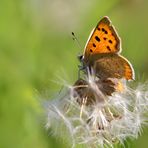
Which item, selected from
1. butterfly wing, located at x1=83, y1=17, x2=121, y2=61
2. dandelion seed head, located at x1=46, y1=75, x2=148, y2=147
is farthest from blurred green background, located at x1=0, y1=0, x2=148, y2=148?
butterfly wing, located at x1=83, y1=17, x2=121, y2=61

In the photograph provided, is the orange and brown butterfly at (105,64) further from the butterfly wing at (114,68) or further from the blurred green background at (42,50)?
the blurred green background at (42,50)

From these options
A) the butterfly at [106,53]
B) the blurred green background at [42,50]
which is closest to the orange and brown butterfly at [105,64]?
the butterfly at [106,53]

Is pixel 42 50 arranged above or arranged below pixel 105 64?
above

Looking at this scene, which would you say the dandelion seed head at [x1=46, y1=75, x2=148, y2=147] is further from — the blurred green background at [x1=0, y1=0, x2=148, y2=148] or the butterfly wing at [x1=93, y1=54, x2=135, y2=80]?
the blurred green background at [x1=0, y1=0, x2=148, y2=148]

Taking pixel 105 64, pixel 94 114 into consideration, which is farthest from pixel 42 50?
pixel 94 114

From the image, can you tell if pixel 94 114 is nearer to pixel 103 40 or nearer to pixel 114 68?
pixel 114 68

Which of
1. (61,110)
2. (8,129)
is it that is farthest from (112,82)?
(8,129)
